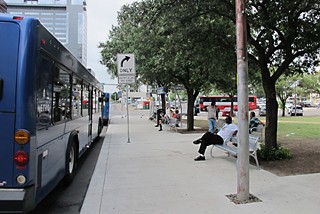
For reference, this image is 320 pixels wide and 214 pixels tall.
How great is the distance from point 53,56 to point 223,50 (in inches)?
231

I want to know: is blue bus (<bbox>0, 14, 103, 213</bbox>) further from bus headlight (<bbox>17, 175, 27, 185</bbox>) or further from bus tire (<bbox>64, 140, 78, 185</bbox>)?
bus tire (<bbox>64, 140, 78, 185</bbox>)

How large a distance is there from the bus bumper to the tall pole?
3272 millimetres

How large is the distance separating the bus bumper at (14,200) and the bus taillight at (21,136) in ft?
1.94

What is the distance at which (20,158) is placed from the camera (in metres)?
3.69

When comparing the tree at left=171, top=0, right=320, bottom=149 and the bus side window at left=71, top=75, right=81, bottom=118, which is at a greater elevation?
the tree at left=171, top=0, right=320, bottom=149

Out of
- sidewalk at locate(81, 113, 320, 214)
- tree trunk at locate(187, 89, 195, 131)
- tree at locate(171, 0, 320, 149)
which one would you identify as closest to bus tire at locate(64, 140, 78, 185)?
sidewalk at locate(81, 113, 320, 214)

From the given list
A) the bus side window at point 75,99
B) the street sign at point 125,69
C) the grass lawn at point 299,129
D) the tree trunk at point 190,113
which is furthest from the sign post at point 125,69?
the grass lawn at point 299,129

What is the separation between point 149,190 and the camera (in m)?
5.78

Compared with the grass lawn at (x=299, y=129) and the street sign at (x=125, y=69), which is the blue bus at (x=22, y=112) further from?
the grass lawn at (x=299, y=129)

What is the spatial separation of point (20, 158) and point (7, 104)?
68cm

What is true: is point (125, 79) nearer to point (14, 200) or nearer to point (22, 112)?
point (22, 112)

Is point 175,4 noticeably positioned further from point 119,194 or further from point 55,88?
point 119,194

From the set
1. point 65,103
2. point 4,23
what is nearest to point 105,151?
point 65,103

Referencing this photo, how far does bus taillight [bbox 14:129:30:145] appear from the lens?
12.1 feet
